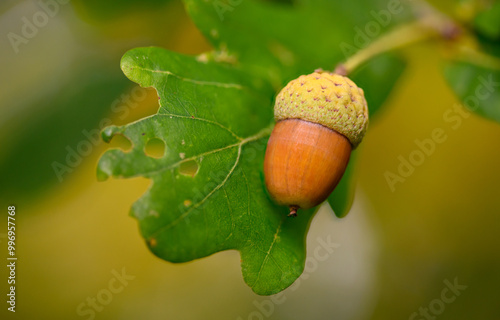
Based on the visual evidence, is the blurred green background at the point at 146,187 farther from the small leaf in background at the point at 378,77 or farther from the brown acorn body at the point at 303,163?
the brown acorn body at the point at 303,163

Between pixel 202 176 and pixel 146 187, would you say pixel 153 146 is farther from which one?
pixel 146 187

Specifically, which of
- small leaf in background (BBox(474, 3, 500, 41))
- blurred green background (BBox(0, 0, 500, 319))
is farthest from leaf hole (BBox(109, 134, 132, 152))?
small leaf in background (BBox(474, 3, 500, 41))

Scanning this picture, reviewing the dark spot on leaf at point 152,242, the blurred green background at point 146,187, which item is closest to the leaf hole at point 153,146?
the dark spot on leaf at point 152,242

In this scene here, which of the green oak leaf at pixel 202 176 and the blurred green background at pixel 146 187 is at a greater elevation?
the green oak leaf at pixel 202 176

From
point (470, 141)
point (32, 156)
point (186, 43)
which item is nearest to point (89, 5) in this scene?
point (186, 43)

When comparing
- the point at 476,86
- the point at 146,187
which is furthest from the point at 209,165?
the point at 146,187

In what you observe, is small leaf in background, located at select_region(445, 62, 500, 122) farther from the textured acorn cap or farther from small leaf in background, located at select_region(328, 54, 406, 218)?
the textured acorn cap
